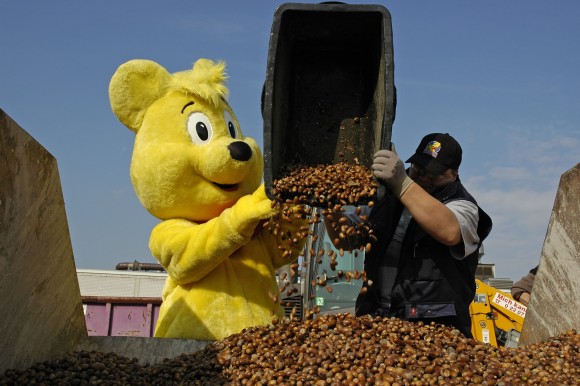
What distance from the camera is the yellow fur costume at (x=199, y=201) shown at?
11.7 ft

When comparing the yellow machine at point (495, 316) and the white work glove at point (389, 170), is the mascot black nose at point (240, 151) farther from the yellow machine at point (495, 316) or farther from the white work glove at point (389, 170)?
the yellow machine at point (495, 316)

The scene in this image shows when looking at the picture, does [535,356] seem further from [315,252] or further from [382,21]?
[315,252]

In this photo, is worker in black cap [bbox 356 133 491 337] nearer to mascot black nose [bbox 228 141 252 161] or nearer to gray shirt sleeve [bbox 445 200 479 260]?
gray shirt sleeve [bbox 445 200 479 260]

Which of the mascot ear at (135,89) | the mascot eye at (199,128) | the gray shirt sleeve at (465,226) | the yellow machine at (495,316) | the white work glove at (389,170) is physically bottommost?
the yellow machine at (495,316)

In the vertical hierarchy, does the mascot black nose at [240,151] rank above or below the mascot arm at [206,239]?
above

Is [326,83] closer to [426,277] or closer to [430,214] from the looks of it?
[430,214]

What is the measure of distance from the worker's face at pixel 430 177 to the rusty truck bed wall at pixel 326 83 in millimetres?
270

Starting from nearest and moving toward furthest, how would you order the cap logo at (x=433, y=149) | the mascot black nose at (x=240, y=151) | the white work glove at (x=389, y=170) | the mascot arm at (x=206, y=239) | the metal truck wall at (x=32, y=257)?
the metal truck wall at (x=32, y=257) < the white work glove at (x=389, y=170) < the mascot arm at (x=206, y=239) < the cap logo at (x=433, y=149) < the mascot black nose at (x=240, y=151)

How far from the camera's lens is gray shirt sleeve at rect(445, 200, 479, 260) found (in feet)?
10.9

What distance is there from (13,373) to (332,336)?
1257 millimetres

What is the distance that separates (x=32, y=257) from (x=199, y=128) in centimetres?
137

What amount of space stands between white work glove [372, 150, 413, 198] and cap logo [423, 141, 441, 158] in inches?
18.9

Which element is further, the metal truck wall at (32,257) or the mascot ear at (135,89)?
the mascot ear at (135,89)

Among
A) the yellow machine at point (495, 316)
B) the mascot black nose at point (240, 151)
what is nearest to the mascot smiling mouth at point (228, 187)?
the mascot black nose at point (240, 151)
